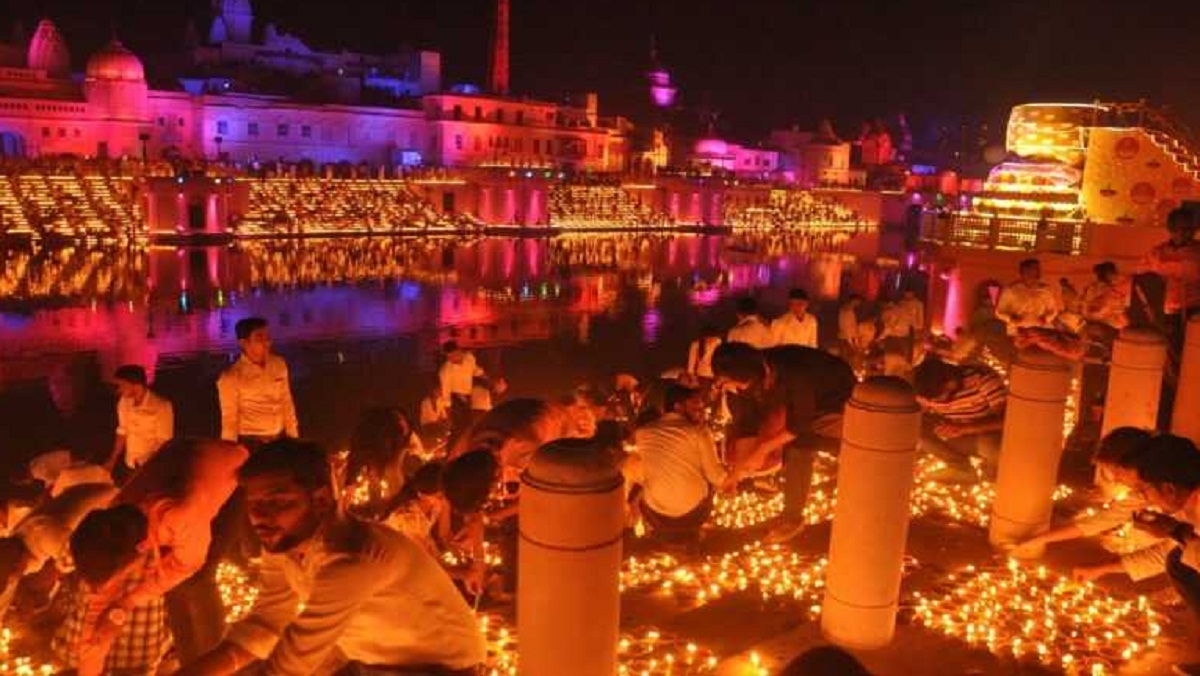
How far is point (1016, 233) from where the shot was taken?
16969 millimetres

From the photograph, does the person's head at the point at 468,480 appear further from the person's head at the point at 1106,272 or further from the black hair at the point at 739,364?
the person's head at the point at 1106,272

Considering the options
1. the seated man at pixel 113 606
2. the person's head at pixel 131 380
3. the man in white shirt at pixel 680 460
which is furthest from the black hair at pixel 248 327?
the man in white shirt at pixel 680 460

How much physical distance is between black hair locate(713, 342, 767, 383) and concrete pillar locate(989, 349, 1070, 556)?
6.62 ft

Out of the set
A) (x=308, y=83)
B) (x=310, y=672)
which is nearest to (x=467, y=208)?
(x=308, y=83)

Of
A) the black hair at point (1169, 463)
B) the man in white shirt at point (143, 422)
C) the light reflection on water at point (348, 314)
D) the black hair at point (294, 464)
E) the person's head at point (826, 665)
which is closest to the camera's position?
the person's head at point (826, 665)

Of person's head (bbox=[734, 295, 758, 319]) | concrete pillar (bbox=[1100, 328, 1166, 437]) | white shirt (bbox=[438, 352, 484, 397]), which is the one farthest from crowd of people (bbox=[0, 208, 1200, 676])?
person's head (bbox=[734, 295, 758, 319])

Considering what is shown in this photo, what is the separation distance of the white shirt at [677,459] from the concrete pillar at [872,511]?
1.11 meters

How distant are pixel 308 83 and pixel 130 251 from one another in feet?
97.6

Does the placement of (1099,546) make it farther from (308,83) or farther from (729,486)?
(308,83)

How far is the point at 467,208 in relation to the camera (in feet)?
202

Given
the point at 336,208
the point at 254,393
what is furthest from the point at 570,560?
the point at 336,208

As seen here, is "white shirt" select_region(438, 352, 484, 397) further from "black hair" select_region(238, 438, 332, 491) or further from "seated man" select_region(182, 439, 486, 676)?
"black hair" select_region(238, 438, 332, 491)

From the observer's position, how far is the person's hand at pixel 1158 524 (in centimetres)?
512

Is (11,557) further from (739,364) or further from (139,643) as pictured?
(739,364)
